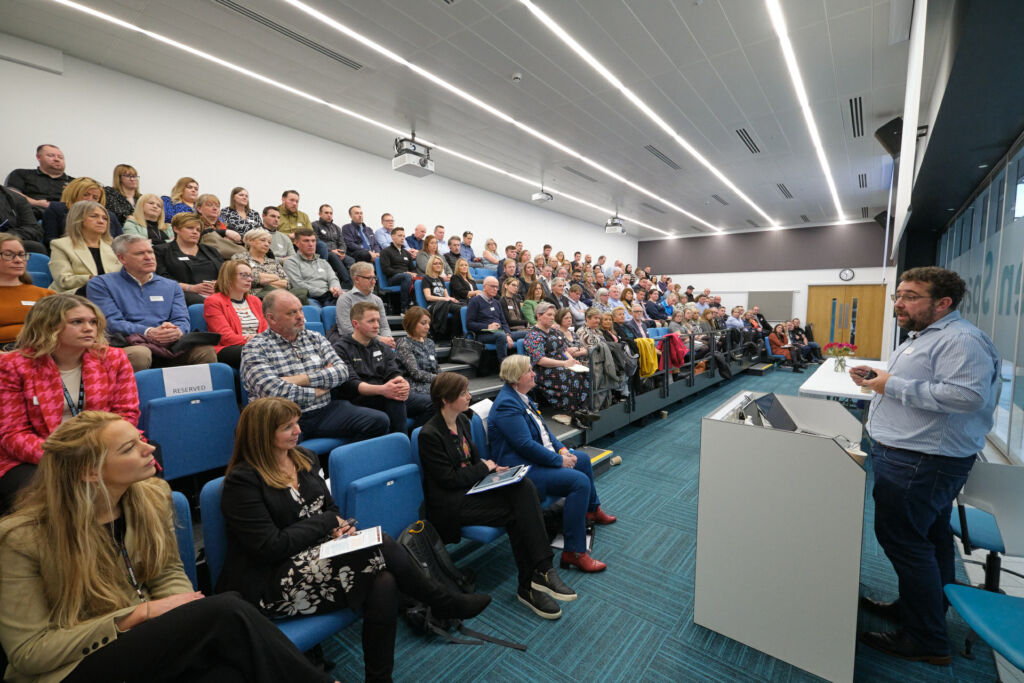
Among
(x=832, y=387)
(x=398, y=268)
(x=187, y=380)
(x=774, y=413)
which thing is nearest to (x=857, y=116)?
(x=832, y=387)

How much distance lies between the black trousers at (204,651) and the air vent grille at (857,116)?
23.6 ft

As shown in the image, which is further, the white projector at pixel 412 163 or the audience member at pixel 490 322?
the white projector at pixel 412 163

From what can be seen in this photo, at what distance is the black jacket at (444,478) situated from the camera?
6.38ft

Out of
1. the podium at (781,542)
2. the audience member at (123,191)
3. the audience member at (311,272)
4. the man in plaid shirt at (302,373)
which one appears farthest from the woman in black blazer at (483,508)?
the audience member at (123,191)

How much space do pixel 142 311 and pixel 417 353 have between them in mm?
1627

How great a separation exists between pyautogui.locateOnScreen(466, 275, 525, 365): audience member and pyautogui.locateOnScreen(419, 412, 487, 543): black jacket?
224 centimetres

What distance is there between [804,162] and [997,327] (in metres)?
4.80

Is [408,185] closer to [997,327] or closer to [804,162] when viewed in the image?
[804,162]

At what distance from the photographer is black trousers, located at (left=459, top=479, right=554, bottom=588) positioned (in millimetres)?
A: 1918

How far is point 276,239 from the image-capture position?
A: 4.43m

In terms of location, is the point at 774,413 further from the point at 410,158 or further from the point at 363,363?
the point at 410,158

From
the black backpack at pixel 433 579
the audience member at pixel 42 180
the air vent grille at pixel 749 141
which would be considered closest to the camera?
the black backpack at pixel 433 579

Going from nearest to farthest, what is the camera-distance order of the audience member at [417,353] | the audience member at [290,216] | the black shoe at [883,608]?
1. the black shoe at [883,608]
2. the audience member at [417,353]
3. the audience member at [290,216]

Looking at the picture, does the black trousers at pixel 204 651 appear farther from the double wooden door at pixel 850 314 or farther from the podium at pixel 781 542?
the double wooden door at pixel 850 314
